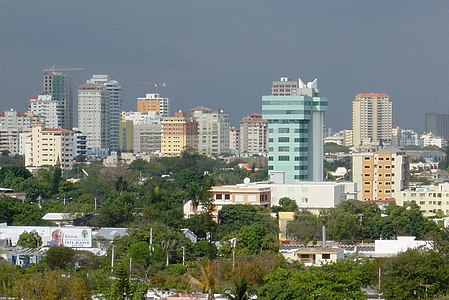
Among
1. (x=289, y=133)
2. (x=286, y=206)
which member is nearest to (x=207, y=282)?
(x=286, y=206)

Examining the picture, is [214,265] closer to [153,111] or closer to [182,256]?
[182,256]

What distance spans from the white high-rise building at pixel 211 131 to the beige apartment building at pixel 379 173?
47.8 m

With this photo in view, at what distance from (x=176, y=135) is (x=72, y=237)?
64.4 meters

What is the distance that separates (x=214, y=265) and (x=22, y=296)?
183 inches

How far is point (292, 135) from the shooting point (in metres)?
52.8

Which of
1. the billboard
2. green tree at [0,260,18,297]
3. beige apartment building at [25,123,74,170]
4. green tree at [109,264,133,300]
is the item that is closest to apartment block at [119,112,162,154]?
beige apartment building at [25,123,74,170]

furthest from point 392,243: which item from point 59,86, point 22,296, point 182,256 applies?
point 59,86

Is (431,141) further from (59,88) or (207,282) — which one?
(207,282)

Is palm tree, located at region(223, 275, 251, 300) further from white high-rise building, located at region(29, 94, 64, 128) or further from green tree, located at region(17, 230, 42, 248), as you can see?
white high-rise building, located at region(29, 94, 64, 128)

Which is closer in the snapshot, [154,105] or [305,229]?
[305,229]

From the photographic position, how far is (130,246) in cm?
2945

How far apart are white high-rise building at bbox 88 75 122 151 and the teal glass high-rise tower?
2186 inches

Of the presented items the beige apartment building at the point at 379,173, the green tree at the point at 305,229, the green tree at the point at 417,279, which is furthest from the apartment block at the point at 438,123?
the green tree at the point at 417,279

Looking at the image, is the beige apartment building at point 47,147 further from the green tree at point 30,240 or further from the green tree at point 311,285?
the green tree at point 311,285
